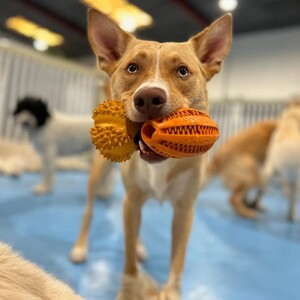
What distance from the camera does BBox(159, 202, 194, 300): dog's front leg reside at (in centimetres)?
123

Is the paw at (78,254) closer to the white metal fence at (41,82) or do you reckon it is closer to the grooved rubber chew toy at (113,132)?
the grooved rubber chew toy at (113,132)

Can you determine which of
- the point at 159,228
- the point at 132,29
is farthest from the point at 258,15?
the point at 159,228

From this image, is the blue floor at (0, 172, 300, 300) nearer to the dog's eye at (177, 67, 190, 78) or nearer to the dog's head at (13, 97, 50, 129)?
the dog's head at (13, 97, 50, 129)

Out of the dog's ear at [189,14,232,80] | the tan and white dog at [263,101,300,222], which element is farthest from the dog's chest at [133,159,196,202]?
the tan and white dog at [263,101,300,222]

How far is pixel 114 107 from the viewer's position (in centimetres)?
92

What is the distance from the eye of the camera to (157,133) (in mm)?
810

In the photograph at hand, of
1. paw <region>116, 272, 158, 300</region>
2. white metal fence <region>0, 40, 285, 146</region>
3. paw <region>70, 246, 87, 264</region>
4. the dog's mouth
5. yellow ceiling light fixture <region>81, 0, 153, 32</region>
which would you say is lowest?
paw <region>70, 246, 87, 264</region>

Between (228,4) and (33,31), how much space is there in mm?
4635

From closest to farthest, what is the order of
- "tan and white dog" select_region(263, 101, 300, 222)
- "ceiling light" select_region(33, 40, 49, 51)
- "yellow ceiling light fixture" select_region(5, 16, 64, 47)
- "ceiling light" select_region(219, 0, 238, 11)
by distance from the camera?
"tan and white dog" select_region(263, 101, 300, 222) < "ceiling light" select_region(219, 0, 238, 11) < "yellow ceiling light fixture" select_region(5, 16, 64, 47) < "ceiling light" select_region(33, 40, 49, 51)

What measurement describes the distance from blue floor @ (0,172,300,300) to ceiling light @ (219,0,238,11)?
3.30 meters

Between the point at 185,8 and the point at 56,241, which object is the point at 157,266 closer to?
the point at 56,241

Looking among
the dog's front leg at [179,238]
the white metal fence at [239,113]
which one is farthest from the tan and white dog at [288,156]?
the white metal fence at [239,113]

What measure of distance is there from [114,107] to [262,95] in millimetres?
5929

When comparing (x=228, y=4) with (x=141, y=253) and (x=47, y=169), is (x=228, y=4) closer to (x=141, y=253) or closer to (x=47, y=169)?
(x=47, y=169)
